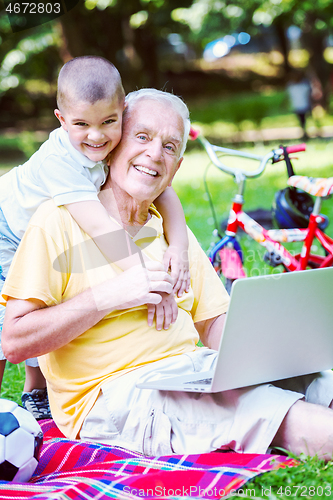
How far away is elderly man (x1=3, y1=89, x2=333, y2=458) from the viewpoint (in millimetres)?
1644

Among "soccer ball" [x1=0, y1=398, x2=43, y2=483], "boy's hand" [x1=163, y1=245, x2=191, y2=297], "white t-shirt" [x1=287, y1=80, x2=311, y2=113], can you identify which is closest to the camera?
"soccer ball" [x1=0, y1=398, x2=43, y2=483]

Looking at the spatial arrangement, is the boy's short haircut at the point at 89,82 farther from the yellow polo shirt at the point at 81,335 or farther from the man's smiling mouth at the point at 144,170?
the yellow polo shirt at the point at 81,335

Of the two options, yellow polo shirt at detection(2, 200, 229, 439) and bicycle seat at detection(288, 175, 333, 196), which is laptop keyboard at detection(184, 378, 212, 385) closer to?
yellow polo shirt at detection(2, 200, 229, 439)

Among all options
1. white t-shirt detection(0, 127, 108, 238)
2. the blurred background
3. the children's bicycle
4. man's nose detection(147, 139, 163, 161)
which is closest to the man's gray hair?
man's nose detection(147, 139, 163, 161)

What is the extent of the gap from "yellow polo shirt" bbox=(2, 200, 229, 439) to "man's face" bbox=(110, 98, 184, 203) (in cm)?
18

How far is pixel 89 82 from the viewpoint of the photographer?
189cm

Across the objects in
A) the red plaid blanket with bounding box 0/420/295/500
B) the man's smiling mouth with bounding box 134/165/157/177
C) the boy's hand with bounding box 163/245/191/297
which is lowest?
the red plaid blanket with bounding box 0/420/295/500

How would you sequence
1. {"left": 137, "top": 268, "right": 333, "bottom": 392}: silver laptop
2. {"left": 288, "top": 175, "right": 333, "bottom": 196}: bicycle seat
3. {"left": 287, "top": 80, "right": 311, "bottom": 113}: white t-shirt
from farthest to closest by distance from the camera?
{"left": 287, "top": 80, "right": 311, "bottom": 113}: white t-shirt, {"left": 288, "top": 175, "right": 333, "bottom": 196}: bicycle seat, {"left": 137, "top": 268, "right": 333, "bottom": 392}: silver laptop

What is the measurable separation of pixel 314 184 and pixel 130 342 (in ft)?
7.75

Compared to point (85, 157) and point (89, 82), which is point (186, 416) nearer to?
point (85, 157)

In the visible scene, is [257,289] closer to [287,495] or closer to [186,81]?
[287,495]

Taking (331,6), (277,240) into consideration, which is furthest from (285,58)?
(277,240)

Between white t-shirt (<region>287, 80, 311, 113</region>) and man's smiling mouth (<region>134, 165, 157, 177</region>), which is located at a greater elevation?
white t-shirt (<region>287, 80, 311, 113</region>)

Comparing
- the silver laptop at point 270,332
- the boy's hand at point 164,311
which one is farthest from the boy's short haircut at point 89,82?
the silver laptop at point 270,332
